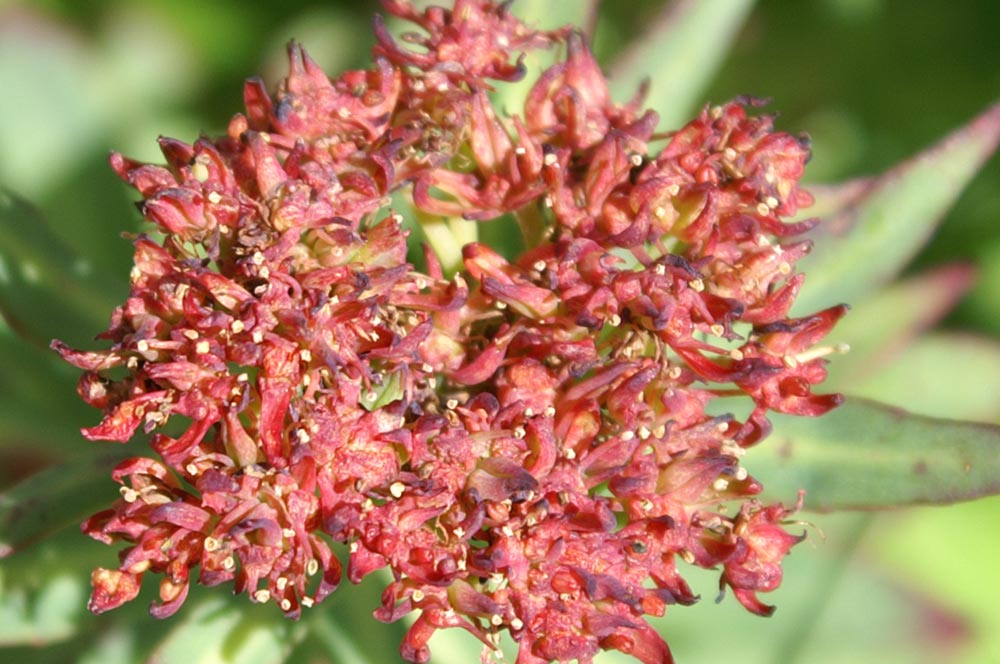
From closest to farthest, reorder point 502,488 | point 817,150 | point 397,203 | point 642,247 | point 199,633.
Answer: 1. point 502,488
2. point 642,247
3. point 199,633
4. point 397,203
5. point 817,150

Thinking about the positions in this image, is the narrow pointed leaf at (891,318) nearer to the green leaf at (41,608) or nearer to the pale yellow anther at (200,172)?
the pale yellow anther at (200,172)

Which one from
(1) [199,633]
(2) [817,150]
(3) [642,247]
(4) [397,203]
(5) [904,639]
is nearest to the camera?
(3) [642,247]

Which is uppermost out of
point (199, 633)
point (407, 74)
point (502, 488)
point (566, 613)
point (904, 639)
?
point (407, 74)

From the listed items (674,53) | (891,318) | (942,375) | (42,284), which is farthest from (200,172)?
(942,375)

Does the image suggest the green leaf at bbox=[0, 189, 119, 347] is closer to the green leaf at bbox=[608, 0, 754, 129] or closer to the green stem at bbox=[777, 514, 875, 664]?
the green leaf at bbox=[608, 0, 754, 129]

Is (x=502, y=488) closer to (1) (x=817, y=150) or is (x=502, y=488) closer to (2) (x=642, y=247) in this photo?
(2) (x=642, y=247)

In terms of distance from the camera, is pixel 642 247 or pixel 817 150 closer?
pixel 642 247

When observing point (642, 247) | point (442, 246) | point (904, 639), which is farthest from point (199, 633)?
point (904, 639)
